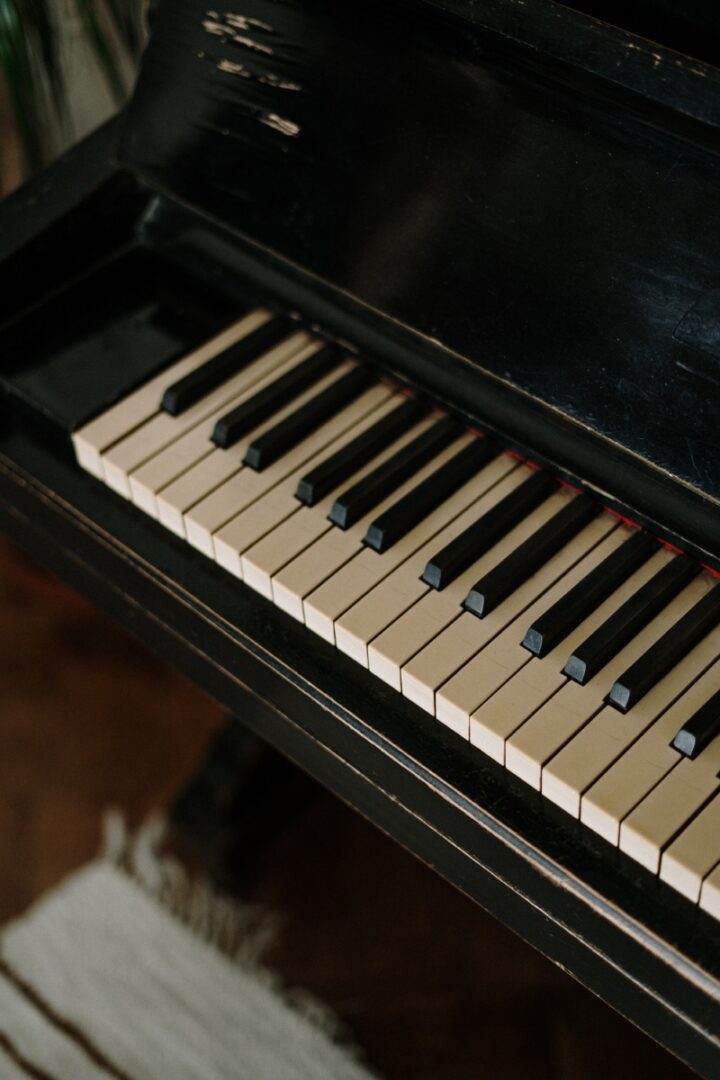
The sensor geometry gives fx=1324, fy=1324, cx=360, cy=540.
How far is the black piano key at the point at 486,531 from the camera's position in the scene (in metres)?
1.04

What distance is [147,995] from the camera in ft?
5.11

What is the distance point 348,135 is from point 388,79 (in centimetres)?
6

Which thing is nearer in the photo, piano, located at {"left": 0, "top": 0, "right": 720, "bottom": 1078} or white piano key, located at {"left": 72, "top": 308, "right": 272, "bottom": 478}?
piano, located at {"left": 0, "top": 0, "right": 720, "bottom": 1078}

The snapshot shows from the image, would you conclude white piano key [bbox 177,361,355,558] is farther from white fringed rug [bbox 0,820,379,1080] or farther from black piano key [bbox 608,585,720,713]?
white fringed rug [bbox 0,820,379,1080]

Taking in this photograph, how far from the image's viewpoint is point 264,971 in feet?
5.28

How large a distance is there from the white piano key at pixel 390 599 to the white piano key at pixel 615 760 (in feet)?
0.58

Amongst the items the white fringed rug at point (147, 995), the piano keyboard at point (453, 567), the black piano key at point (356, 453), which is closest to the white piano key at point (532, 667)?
the piano keyboard at point (453, 567)

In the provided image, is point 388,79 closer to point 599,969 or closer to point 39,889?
point 599,969

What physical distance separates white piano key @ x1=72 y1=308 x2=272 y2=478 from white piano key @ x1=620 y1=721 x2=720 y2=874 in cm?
56

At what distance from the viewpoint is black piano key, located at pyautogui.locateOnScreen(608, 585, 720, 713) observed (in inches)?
36.9

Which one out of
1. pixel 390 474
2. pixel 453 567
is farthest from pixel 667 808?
pixel 390 474

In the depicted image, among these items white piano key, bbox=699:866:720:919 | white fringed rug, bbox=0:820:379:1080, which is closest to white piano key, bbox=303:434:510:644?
white piano key, bbox=699:866:720:919

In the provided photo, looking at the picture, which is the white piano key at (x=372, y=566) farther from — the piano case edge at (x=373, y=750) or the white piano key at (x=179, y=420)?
the white piano key at (x=179, y=420)

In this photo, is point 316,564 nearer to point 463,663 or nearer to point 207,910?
point 463,663
